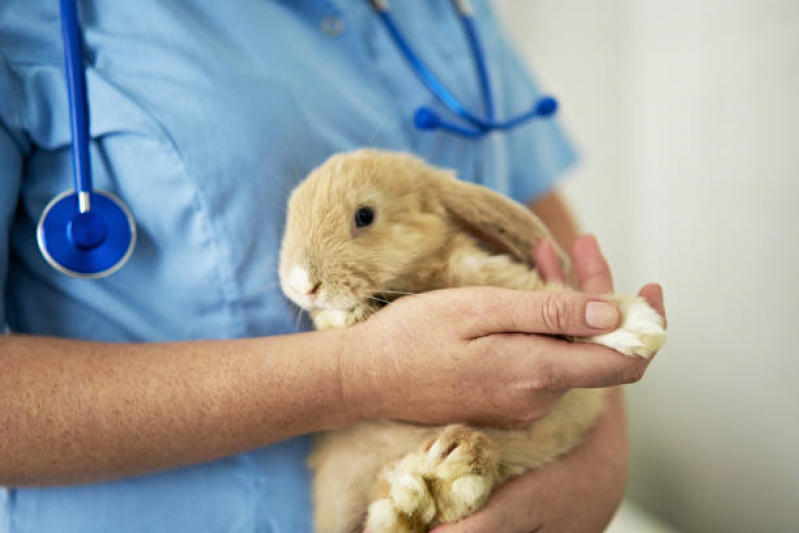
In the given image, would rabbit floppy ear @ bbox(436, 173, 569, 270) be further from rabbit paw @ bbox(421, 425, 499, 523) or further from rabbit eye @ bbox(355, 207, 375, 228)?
rabbit paw @ bbox(421, 425, 499, 523)

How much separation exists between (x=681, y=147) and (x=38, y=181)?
1.13 m

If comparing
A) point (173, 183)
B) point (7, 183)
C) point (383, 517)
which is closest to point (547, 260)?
point (383, 517)

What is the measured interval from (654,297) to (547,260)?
15cm

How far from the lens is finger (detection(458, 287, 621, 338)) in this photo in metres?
0.63

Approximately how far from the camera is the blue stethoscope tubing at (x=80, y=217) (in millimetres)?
669

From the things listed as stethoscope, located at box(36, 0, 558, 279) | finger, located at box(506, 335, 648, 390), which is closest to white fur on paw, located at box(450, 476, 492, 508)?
finger, located at box(506, 335, 648, 390)

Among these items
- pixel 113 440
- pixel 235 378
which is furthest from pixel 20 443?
pixel 235 378

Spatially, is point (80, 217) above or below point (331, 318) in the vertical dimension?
above

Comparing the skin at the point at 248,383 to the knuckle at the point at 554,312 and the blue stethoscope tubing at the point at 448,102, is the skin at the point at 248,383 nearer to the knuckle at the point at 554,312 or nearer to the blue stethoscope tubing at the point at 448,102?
the knuckle at the point at 554,312

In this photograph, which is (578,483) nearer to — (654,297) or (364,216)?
(654,297)

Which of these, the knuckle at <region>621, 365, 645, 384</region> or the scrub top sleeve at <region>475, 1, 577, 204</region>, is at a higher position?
the scrub top sleeve at <region>475, 1, 577, 204</region>

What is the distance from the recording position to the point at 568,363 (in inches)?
25.5

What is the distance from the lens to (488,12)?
123cm

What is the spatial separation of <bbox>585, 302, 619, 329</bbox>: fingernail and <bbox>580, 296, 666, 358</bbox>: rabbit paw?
0.06 ft
